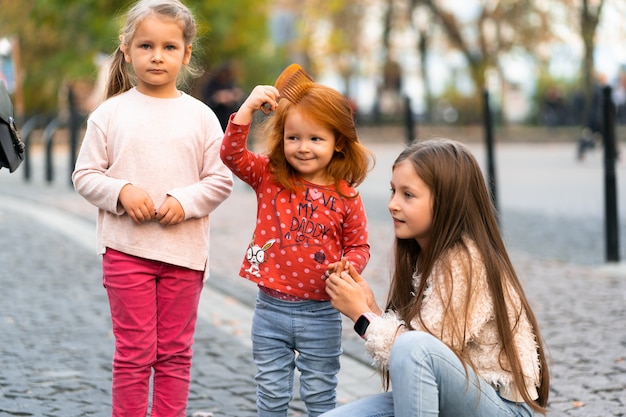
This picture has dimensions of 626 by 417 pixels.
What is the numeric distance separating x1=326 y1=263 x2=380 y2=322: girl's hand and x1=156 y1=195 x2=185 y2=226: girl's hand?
581mm

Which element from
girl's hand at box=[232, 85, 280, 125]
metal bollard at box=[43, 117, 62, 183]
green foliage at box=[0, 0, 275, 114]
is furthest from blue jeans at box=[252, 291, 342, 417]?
green foliage at box=[0, 0, 275, 114]

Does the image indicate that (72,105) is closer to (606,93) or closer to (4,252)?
(4,252)

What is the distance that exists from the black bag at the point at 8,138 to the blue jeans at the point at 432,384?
1.32 meters

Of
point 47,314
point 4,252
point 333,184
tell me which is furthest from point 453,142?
point 4,252

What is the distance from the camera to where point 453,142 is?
123 inches

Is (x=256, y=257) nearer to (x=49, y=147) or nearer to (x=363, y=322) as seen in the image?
(x=363, y=322)

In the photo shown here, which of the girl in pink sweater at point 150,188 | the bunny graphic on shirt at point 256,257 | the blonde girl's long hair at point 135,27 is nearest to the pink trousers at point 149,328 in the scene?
the girl in pink sweater at point 150,188

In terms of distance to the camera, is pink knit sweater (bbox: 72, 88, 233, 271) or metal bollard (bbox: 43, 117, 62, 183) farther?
metal bollard (bbox: 43, 117, 62, 183)

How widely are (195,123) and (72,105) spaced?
43.0ft

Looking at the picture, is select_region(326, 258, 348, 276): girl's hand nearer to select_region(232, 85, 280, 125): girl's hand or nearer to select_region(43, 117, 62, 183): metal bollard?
select_region(232, 85, 280, 125): girl's hand

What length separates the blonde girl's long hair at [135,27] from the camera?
3.39m

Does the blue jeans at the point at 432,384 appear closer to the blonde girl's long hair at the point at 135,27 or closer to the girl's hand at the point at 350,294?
the girl's hand at the point at 350,294

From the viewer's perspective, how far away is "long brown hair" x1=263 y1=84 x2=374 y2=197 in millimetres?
3246

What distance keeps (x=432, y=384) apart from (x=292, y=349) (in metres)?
0.66
